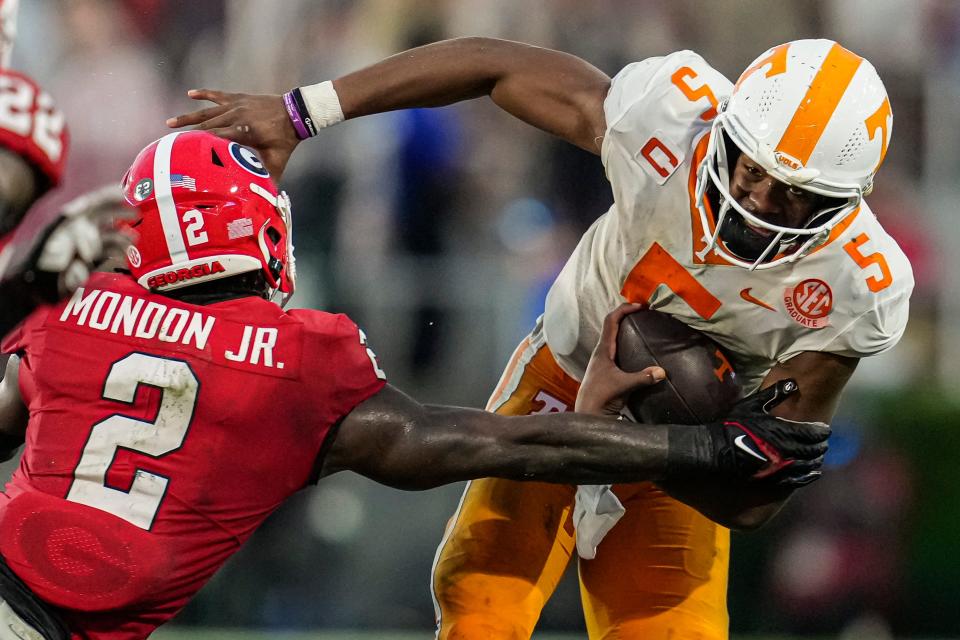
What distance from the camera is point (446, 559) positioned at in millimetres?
3611

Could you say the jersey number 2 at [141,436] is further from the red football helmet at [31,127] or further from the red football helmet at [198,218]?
the red football helmet at [31,127]

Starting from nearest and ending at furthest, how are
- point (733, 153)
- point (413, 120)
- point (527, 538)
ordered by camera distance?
point (733, 153) < point (527, 538) < point (413, 120)

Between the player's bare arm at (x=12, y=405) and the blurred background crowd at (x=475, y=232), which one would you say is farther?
the blurred background crowd at (x=475, y=232)

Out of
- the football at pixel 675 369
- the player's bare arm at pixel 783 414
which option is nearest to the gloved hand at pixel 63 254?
the football at pixel 675 369

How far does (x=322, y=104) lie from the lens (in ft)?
11.9

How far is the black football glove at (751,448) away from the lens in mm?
2979

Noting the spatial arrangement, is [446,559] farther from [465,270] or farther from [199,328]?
[465,270]

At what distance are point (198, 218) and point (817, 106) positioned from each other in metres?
1.45

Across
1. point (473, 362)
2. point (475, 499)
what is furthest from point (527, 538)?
point (473, 362)

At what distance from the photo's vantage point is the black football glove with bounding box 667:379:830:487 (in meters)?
2.98

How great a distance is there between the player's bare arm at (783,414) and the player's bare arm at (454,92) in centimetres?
79

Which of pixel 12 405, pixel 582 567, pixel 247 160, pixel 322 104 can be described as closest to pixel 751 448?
pixel 582 567

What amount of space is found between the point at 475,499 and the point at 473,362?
2233 mm

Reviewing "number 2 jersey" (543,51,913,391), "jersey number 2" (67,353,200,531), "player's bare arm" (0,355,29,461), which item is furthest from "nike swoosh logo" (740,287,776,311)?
"player's bare arm" (0,355,29,461)
